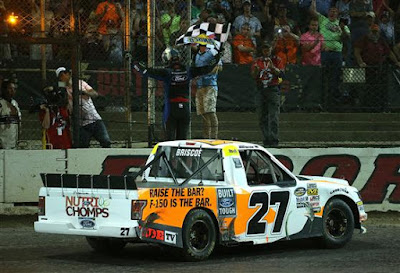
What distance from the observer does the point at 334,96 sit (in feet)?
53.8

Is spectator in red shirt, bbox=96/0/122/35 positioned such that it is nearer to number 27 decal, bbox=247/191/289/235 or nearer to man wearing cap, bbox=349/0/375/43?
man wearing cap, bbox=349/0/375/43

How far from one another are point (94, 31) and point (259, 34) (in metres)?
4.61

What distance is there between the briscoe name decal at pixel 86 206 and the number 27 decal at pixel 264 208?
1.69m

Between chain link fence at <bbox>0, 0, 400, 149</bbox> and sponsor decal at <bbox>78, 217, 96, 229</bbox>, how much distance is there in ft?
15.3

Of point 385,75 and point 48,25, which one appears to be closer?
point 48,25

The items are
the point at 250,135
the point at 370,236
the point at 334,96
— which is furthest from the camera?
the point at 334,96

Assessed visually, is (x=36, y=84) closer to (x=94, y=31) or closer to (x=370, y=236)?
(x=94, y=31)

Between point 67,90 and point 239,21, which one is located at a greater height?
point 239,21

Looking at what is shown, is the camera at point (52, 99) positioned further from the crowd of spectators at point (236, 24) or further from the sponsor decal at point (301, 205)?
the sponsor decal at point (301, 205)

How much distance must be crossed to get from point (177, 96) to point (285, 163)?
2.00 metres

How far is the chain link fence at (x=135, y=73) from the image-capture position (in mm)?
14398

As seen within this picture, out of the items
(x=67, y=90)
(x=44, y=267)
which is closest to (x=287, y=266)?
(x=44, y=267)

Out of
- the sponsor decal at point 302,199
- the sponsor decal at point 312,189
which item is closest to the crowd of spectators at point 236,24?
the sponsor decal at point 312,189

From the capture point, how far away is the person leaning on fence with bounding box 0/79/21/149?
14.0 metres
